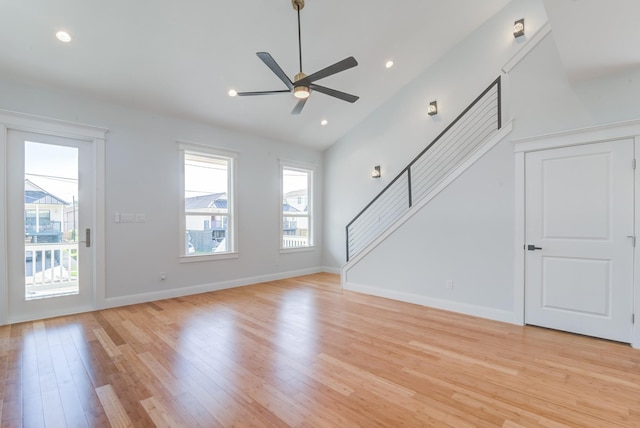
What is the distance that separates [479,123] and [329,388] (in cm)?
460

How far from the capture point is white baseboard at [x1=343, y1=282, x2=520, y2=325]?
3.82 metres

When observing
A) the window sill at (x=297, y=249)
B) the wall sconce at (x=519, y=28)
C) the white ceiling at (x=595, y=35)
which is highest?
the wall sconce at (x=519, y=28)

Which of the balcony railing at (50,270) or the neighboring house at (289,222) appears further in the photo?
the neighboring house at (289,222)

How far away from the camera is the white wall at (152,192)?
4242mm

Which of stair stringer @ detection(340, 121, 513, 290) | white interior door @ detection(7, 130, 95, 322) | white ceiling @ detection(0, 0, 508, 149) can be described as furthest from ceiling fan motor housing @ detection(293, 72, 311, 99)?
white interior door @ detection(7, 130, 95, 322)

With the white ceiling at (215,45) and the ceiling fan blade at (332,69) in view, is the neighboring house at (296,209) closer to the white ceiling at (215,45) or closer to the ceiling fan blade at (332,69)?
the white ceiling at (215,45)

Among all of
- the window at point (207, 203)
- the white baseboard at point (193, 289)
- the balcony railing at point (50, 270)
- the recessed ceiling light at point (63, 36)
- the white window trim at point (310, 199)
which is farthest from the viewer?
the white window trim at point (310, 199)

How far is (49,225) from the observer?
4.04 meters

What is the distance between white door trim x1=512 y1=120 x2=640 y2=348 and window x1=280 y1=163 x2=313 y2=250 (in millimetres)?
4348

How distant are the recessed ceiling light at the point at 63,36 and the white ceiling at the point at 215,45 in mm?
68

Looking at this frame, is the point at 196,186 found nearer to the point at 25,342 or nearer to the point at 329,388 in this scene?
the point at 25,342

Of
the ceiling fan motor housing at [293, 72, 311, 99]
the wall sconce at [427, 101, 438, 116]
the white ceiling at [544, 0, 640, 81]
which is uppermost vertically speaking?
the wall sconce at [427, 101, 438, 116]

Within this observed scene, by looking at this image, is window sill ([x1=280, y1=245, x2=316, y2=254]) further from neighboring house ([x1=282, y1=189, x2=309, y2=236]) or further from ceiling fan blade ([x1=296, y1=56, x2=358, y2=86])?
ceiling fan blade ([x1=296, y1=56, x2=358, y2=86])

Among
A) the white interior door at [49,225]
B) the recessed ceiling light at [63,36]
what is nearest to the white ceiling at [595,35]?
the recessed ceiling light at [63,36]
